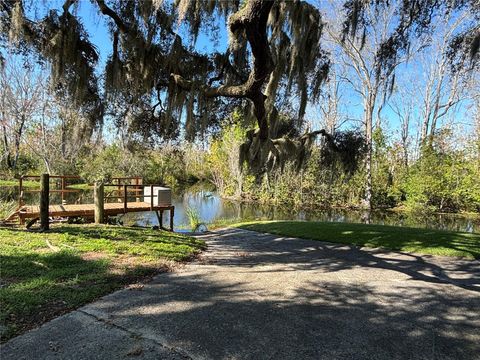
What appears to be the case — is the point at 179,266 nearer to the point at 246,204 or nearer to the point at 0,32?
the point at 0,32

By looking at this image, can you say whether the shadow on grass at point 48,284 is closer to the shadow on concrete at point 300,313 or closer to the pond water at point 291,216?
the shadow on concrete at point 300,313

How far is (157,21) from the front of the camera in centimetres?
612

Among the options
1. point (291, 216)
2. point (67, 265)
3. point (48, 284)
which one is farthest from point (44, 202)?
point (291, 216)

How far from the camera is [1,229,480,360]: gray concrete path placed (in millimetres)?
2604

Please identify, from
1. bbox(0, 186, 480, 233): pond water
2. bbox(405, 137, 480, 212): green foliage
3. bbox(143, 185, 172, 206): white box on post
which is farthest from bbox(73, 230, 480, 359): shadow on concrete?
bbox(405, 137, 480, 212): green foliage

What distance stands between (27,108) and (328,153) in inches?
655

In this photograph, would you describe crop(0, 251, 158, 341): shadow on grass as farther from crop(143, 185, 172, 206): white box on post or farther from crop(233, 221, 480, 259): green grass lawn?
crop(143, 185, 172, 206): white box on post

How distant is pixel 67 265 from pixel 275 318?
10.3 ft

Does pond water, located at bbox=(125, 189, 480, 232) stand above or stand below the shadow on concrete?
below

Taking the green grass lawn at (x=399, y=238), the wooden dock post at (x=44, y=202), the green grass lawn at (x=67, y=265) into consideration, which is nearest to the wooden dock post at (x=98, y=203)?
the green grass lawn at (x=67, y=265)

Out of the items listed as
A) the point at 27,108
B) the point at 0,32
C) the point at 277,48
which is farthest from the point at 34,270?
the point at 27,108

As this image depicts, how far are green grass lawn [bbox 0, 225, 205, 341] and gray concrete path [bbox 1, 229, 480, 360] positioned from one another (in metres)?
0.27

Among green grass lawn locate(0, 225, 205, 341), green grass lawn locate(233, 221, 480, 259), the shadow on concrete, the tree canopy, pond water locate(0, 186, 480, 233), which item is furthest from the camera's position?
pond water locate(0, 186, 480, 233)

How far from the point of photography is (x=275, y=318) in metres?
3.26
